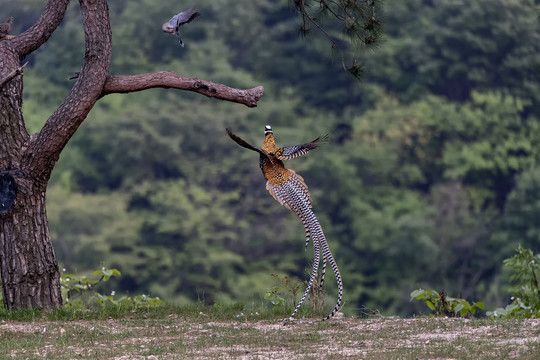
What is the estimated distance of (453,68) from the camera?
3872 cm

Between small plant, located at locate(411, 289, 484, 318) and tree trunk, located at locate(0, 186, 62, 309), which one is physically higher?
tree trunk, located at locate(0, 186, 62, 309)

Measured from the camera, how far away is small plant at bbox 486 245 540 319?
7129 mm

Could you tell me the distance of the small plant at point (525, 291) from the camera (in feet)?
23.4

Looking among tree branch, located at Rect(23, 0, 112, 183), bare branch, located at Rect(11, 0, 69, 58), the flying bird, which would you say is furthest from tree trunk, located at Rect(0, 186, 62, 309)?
the flying bird

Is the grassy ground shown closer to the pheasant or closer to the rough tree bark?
the rough tree bark

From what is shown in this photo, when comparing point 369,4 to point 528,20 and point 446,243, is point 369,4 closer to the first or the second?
point 446,243

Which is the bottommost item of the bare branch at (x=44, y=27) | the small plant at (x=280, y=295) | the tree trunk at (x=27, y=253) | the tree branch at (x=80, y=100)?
the small plant at (x=280, y=295)

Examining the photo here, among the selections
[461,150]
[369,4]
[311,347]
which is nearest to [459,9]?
[461,150]

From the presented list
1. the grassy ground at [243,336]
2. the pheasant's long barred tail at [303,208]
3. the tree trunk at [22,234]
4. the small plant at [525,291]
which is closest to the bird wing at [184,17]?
the tree trunk at [22,234]

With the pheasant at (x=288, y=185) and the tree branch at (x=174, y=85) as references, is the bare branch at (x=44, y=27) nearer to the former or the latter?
the tree branch at (x=174, y=85)

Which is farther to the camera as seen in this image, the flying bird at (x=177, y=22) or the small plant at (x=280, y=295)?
the flying bird at (x=177, y=22)

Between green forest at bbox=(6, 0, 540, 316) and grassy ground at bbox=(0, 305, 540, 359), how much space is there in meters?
23.3

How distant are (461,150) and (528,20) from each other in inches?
278

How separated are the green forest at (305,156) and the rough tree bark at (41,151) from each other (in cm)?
2342
